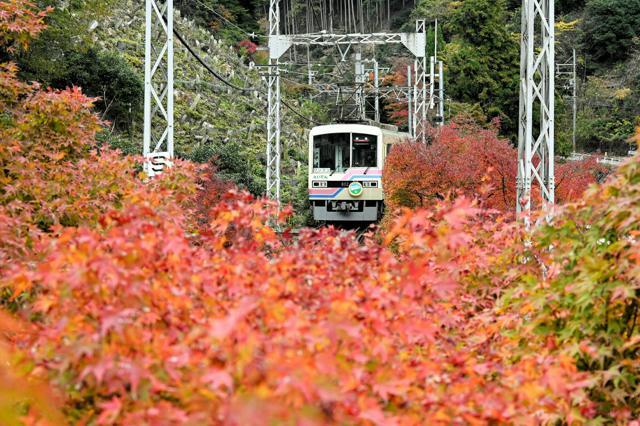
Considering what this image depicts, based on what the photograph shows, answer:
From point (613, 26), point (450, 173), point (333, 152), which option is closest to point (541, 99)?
point (450, 173)

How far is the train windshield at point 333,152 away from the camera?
978 inches

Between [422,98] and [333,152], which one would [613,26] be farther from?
[333,152]

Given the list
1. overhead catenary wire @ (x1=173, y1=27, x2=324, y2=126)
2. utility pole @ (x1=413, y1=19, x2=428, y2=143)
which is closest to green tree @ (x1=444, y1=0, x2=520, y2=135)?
overhead catenary wire @ (x1=173, y1=27, x2=324, y2=126)

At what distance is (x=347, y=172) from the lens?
24906 millimetres

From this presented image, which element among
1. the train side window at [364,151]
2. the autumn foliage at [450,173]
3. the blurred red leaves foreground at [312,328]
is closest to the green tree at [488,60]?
the train side window at [364,151]

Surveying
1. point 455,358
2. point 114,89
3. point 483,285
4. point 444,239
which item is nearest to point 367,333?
point 444,239

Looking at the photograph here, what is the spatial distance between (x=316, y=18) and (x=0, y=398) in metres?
68.9

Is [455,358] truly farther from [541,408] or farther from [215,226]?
[215,226]

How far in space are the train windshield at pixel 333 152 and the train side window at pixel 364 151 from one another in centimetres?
16

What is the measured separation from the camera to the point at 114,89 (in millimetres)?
31531

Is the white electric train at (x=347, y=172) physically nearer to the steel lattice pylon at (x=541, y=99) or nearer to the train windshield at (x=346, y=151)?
the train windshield at (x=346, y=151)

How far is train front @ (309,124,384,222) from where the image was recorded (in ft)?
81.3

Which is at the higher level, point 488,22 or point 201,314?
point 488,22

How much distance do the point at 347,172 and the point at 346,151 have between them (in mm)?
556
